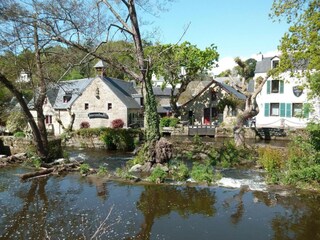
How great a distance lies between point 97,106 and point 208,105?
14.2m

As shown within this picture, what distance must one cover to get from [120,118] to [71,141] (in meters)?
8.18

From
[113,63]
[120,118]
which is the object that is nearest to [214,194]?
[113,63]

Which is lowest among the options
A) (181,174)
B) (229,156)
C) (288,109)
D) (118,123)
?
(181,174)

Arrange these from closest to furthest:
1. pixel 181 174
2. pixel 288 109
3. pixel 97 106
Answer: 1. pixel 181 174
2. pixel 288 109
3. pixel 97 106

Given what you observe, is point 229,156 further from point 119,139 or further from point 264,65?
point 264,65

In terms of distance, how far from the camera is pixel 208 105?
4175 centimetres

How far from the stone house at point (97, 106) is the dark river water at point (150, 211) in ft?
74.7

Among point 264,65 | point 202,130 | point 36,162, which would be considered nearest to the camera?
point 36,162

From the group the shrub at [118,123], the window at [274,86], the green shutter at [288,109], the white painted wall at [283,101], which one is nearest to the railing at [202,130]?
the white painted wall at [283,101]

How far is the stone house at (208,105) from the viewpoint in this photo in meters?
40.8

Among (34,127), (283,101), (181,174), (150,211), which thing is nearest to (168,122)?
(283,101)

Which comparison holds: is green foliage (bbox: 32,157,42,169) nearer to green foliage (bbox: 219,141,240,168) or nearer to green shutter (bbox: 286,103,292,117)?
green foliage (bbox: 219,141,240,168)

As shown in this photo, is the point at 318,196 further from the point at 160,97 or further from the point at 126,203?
the point at 160,97

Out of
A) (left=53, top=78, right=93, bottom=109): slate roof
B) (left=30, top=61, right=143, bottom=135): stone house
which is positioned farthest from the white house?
(left=53, top=78, right=93, bottom=109): slate roof
